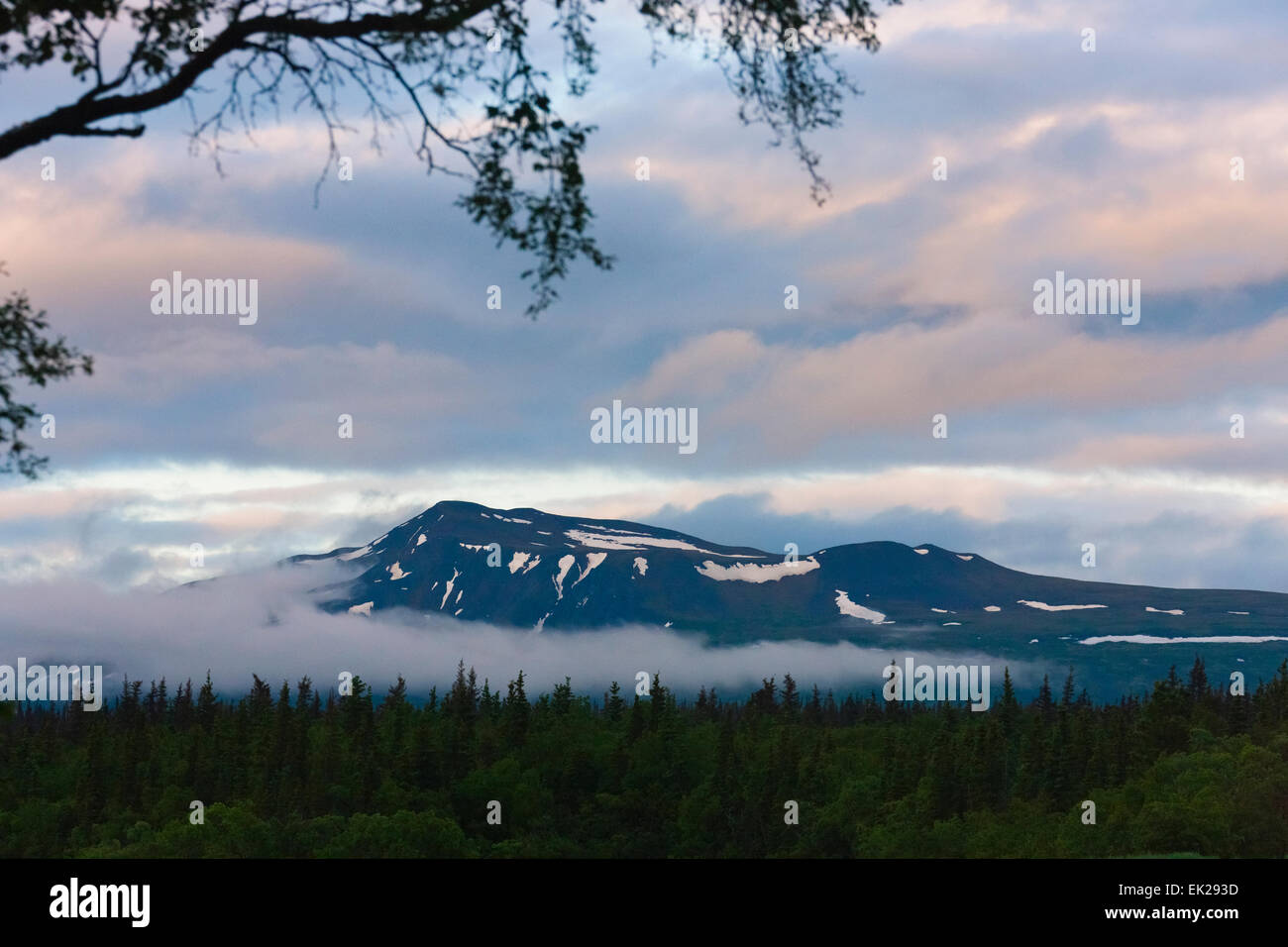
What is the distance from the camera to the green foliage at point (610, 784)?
5295 inches

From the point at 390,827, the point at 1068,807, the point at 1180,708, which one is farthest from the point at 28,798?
the point at 1180,708

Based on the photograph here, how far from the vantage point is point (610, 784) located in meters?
186

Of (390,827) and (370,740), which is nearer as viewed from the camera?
(390,827)

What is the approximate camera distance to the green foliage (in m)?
134
